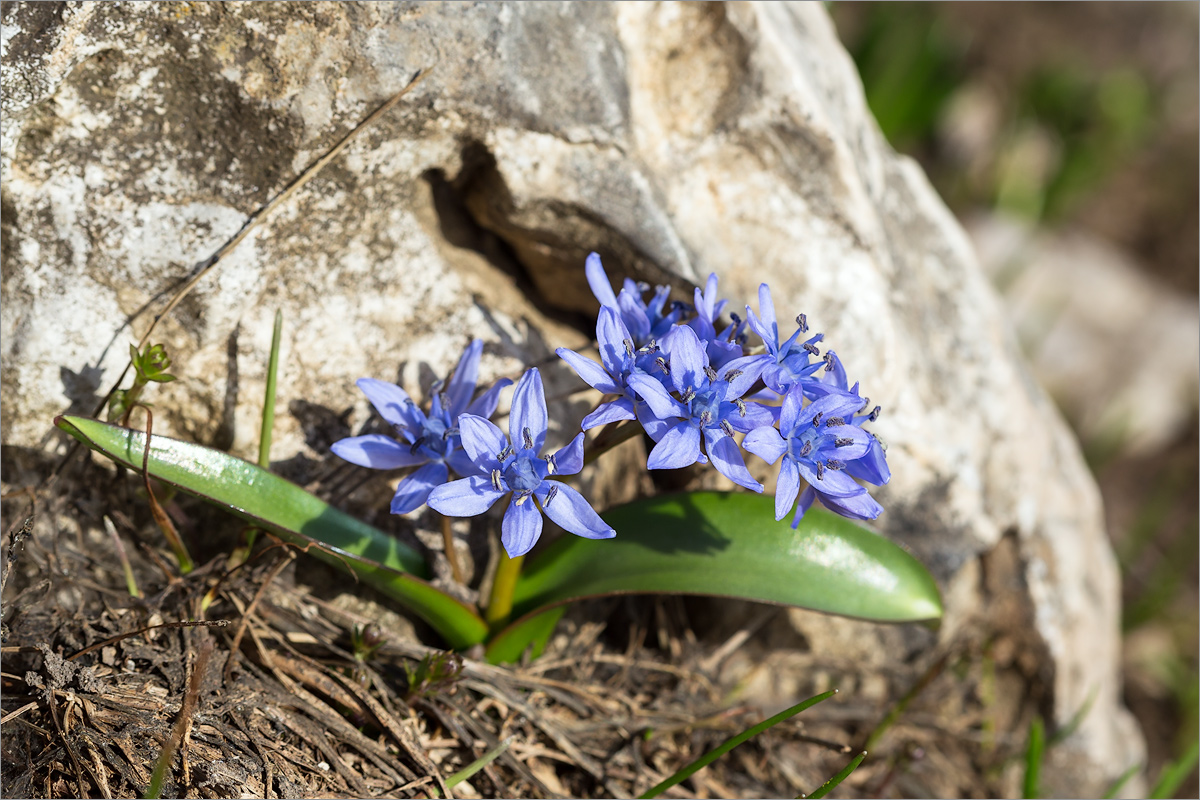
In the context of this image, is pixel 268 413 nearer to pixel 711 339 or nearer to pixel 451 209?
pixel 451 209

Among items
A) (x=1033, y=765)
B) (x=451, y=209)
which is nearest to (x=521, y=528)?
(x=451, y=209)

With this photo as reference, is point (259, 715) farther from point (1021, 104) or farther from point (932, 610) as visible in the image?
point (1021, 104)

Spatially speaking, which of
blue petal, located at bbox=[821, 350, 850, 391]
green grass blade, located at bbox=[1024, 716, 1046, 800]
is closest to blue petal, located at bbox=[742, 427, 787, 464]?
blue petal, located at bbox=[821, 350, 850, 391]

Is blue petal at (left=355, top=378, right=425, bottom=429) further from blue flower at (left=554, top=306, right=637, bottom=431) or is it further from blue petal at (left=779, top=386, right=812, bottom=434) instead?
blue petal at (left=779, top=386, right=812, bottom=434)

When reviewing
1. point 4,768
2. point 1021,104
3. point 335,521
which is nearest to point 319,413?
point 335,521

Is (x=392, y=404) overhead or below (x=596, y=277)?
below

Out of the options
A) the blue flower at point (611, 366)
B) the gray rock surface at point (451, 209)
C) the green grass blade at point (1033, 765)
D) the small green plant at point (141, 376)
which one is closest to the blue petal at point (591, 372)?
the blue flower at point (611, 366)
